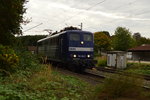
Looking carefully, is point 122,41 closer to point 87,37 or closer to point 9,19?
point 87,37

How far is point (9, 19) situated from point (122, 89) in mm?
9204

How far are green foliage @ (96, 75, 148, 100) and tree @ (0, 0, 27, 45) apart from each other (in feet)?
28.1

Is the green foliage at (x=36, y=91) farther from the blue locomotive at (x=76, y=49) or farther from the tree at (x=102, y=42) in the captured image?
the tree at (x=102, y=42)

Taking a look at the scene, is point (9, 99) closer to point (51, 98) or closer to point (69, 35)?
point (51, 98)

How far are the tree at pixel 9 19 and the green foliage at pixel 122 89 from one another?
8.58 meters

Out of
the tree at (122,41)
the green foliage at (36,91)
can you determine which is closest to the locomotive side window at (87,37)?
the green foliage at (36,91)

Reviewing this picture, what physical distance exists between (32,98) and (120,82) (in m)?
2.48

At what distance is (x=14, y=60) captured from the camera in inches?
531

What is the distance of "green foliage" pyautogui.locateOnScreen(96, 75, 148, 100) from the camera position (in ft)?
28.6

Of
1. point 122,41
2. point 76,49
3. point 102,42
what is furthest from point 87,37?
point 102,42

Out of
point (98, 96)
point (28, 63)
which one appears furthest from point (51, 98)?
point (28, 63)

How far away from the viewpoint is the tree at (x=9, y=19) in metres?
16.0

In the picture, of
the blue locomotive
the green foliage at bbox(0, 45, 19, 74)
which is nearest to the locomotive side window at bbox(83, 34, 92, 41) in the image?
the blue locomotive

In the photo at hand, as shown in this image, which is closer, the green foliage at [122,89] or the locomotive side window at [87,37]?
the green foliage at [122,89]
